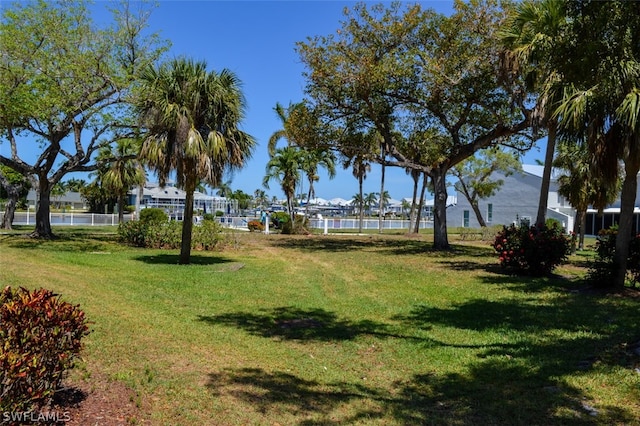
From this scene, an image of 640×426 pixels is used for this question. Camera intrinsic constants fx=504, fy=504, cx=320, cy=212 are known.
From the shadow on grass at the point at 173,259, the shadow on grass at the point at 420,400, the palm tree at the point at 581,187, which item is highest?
the palm tree at the point at 581,187

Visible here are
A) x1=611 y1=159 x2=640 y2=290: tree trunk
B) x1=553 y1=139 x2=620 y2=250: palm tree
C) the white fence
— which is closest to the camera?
x1=611 y1=159 x2=640 y2=290: tree trunk

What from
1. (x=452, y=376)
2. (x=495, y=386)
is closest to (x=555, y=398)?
(x=495, y=386)

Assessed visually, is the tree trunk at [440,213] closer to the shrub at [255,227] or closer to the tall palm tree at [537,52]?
the tall palm tree at [537,52]

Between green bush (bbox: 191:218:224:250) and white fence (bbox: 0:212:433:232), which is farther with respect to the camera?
white fence (bbox: 0:212:433:232)

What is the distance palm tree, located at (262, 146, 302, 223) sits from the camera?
40.2 meters

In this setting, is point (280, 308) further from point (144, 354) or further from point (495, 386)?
point (495, 386)

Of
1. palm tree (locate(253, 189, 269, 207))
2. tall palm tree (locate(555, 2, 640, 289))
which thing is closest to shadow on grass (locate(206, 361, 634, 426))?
tall palm tree (locate(555, 2, 640, 289))

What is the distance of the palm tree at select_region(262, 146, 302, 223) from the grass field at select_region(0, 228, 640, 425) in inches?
1068

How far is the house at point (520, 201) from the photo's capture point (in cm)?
4144

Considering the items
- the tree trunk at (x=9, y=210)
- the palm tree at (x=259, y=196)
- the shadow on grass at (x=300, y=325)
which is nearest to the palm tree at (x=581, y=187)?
the shadow on grass at (x=300, y=325)

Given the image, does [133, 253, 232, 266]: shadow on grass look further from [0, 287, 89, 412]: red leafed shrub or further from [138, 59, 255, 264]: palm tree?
[0, 287, 89, 412]: red leafed shrub

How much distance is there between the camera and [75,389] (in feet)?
14.6

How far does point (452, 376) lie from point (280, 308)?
13.5 ft

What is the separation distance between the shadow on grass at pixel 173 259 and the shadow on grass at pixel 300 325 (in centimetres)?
718
